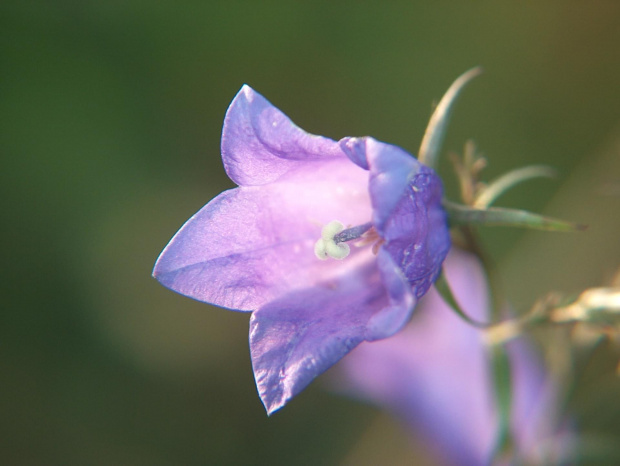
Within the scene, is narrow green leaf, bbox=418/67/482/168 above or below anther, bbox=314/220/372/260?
above

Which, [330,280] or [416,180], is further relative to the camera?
[330,280]

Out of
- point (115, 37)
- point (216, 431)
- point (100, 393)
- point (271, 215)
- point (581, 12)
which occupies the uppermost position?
point (115, 37)

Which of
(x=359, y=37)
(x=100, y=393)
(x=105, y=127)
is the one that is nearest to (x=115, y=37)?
(x=105, y=127)

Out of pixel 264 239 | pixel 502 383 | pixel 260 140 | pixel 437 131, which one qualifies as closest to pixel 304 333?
pixel 264 239

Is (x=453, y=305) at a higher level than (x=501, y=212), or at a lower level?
lower

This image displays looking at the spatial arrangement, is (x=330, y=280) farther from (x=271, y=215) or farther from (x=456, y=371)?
(x=456, y=371)

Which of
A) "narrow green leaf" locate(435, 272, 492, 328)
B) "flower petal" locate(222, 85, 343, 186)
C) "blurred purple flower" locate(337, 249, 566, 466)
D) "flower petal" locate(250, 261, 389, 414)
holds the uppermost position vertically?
"flower petal" locate(222, 85, 343, 186)

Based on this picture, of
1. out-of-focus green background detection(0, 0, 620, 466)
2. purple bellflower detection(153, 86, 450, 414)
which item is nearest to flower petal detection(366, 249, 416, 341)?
purple bellflower detection(153, 86, 450, 414)

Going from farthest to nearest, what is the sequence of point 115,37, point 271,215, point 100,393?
1. point 115,37
2. point 100,393
3. point 271,215

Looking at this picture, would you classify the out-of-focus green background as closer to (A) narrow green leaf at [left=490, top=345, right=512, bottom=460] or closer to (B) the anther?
(A) narrow green leaf at [left=490, top=345, right=512, bottom=460]
